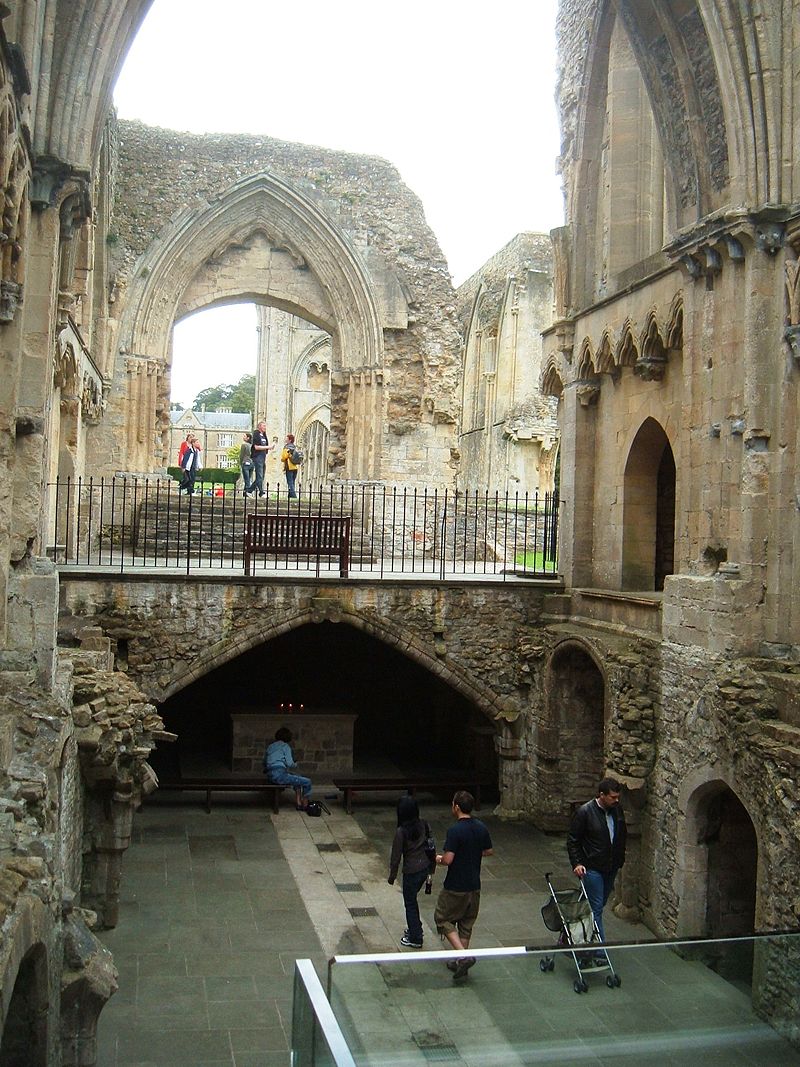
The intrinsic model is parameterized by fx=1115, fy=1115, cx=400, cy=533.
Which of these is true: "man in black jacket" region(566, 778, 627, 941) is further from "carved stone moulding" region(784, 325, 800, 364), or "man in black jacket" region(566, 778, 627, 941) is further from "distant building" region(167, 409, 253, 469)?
"distant building" region(167, 409, 253, 469)

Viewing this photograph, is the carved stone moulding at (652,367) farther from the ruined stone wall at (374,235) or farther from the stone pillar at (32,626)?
the ruined stone wall at (374,235)

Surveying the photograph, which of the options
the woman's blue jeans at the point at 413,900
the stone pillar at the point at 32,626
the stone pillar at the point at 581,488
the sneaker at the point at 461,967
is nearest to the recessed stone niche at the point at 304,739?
the stone pillar at the point at 581,488

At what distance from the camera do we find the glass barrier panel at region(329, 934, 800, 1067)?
4.00 m

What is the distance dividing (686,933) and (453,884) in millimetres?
2687

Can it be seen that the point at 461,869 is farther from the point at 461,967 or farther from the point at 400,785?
the point at 400,785

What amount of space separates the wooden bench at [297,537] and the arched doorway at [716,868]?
5.36 meters

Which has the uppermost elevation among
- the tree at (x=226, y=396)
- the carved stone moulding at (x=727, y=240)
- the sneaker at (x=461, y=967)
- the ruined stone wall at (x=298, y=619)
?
the tree at (x=226, y=396)

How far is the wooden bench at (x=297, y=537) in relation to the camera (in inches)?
530

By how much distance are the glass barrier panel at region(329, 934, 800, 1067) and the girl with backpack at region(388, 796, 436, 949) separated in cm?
390

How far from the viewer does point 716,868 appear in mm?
9539

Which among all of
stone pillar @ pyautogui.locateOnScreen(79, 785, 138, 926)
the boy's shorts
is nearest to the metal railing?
stone pillar @ pyautogui.locateOnScreen(79, 785, 138, 926)

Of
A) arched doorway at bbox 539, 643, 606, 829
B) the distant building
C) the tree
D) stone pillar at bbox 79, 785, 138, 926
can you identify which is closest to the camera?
stone pillar at bbox 79, 785, 138, 926

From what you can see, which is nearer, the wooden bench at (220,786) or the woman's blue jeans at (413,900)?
the woman's blue jeans at (413,900)

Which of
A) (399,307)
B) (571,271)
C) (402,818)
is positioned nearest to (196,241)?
(399,307)
